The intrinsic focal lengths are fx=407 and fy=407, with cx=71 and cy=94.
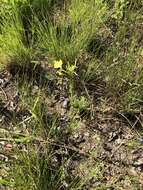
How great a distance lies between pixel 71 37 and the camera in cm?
274

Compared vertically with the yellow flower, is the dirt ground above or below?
below

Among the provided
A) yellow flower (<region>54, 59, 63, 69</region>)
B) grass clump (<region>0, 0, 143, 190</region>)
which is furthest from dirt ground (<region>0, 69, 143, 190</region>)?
yellow flower (<region>54, 59, 63, 69</region>)

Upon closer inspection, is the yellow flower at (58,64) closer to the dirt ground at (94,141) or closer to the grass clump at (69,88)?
the grass clump at (69,88)

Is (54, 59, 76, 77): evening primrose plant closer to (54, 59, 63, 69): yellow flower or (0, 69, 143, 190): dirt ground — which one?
(54, 59, 63, 69): yellow flower

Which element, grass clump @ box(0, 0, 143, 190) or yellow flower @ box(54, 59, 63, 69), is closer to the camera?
grass clump @ box(0, 0, 143, 190)

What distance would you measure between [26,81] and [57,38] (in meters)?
0.38

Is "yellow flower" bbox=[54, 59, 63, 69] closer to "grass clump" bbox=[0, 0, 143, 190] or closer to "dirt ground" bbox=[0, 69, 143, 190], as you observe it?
"grass clump" bbox=[0, 0, 143, 190]

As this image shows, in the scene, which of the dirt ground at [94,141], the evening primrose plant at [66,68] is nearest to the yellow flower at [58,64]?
the evening primrose plant at [66,68]

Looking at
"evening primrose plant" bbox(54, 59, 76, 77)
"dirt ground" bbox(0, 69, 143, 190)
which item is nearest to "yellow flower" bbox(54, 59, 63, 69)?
"evening primrose plant" bbox(54, 59, 76, 77)

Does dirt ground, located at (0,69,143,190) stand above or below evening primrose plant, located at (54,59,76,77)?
below

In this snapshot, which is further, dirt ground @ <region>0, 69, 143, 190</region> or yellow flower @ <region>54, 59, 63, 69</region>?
yellow flower @ <region>54, 59, 63, 69</region>

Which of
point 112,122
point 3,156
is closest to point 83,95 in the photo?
point 112,122

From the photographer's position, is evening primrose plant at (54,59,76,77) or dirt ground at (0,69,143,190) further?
evening primrose plant at (54,59,76,77)

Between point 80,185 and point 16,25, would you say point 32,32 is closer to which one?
point 16,25
